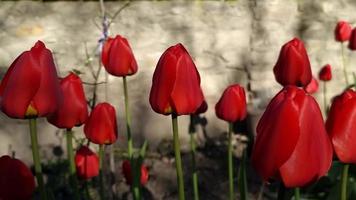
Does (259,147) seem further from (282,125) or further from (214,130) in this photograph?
(214,130)

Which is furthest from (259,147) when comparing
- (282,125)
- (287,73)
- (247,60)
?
(247,60)

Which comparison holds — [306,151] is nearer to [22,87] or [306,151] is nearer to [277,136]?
[277,136]

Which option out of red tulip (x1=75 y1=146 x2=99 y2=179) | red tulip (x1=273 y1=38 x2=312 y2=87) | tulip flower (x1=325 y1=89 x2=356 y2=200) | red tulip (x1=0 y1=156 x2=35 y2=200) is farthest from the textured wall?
tulip flower (x1=325 y1=89 x2=356 y2=200)

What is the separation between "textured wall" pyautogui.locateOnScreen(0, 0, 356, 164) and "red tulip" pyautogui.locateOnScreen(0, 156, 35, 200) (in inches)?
93.7

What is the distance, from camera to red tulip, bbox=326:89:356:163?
1.02 m

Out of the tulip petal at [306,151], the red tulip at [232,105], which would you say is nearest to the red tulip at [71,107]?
the red tulip at [232,105]

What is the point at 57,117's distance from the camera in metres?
1.33

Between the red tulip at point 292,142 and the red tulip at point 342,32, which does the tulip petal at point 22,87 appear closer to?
the red tulip at point 292,142

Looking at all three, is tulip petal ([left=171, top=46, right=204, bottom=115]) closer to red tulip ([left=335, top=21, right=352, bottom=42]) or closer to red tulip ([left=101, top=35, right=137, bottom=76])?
red tulip ([left=101, top=35, right=137, bottom=76])

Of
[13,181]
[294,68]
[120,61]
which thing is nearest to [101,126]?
[120,61]

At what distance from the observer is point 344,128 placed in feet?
3.34

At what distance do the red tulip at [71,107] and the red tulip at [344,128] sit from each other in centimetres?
55

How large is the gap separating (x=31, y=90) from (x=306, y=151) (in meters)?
0.49

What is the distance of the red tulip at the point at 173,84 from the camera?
3.76ft
